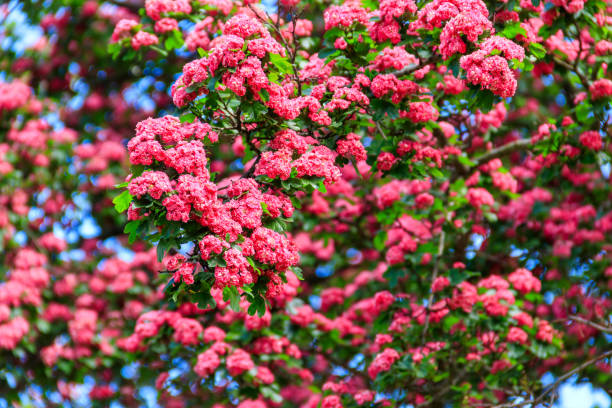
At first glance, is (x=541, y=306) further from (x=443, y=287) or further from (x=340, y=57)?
(x=340, y=57)

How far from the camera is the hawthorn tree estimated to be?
4.76 metres

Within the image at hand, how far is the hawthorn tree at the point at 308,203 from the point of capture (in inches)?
187

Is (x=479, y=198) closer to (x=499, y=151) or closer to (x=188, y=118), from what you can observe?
(x=499, y=151)

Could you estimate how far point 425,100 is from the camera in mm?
5922

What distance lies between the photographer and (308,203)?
328 inches

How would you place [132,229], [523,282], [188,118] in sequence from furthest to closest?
[523,282] → [188,118] → [132,229]

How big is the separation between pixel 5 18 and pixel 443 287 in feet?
28.7

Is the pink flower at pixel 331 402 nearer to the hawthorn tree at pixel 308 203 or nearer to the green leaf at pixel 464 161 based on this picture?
the hawthorn tree at pixel 308 203

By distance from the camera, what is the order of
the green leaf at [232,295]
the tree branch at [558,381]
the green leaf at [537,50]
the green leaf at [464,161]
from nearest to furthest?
the green leaf at [232,295], the tree branch at [558,381], the green leaf at [537,50], the green leaf at [464,161]

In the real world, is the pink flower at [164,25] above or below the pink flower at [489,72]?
below

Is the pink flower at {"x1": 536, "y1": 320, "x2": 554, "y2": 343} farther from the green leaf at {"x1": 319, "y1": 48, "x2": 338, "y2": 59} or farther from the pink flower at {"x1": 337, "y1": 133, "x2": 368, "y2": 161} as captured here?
the green leaf at {"x1": 319, "y1": 48, "x2": 338, "y2": 59}

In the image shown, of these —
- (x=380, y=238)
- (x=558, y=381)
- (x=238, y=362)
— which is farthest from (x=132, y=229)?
(x=380, y=238)

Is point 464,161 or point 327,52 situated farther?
point 464,161

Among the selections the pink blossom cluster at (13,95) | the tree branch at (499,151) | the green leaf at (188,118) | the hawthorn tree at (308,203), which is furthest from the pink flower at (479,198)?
the pink blossom cluster at (13,95)
